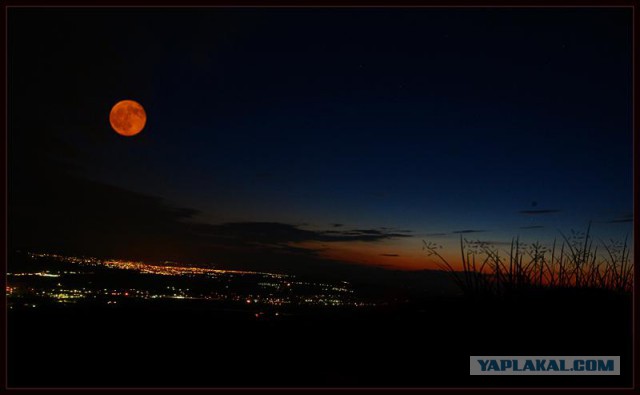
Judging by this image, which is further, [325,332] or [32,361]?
[325,332]

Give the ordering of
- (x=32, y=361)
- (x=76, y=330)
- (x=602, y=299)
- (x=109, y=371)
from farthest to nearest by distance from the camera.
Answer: (x=76, y=330) → (x=602, y=299) → (x=32, y=361) → (x=109, y=371)

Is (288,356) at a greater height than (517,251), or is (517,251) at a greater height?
(517,251)

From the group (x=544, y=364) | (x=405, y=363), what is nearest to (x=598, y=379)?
(x=544, y=364)

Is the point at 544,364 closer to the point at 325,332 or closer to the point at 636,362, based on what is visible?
the point at 636,362

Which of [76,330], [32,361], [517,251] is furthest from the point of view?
[76,330]

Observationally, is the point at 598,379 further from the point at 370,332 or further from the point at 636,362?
the point at 370,332

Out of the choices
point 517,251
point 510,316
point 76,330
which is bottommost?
point 76,330

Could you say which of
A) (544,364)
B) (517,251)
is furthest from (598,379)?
(517,251)
